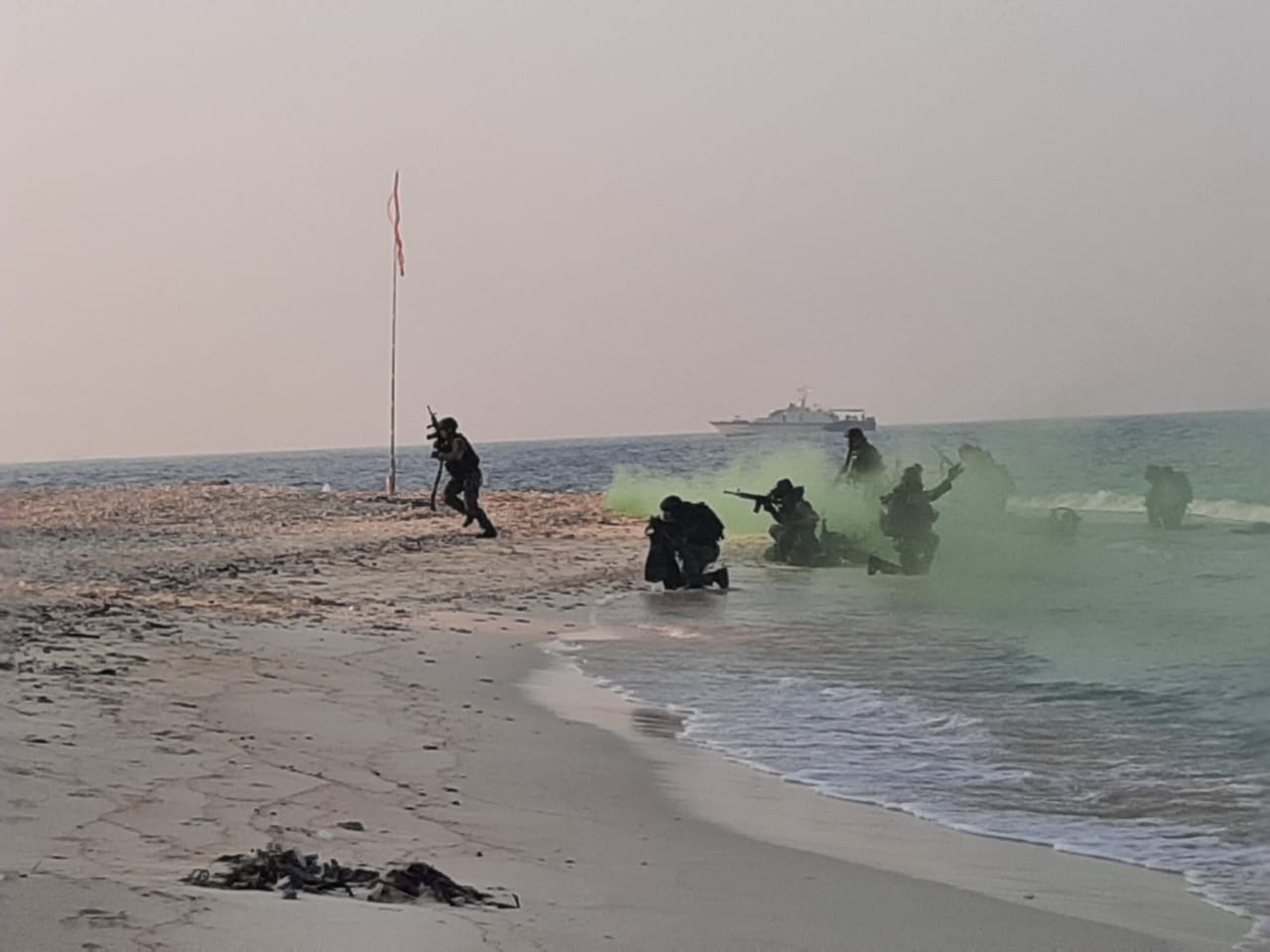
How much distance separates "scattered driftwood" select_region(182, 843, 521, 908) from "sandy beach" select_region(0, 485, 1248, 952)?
0.04 m

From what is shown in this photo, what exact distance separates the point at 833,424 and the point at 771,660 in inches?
30.5

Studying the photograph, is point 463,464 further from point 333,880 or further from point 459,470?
point 333,880

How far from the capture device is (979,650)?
4660mm

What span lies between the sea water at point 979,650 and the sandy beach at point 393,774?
0.47 ft

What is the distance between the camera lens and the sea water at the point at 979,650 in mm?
3412

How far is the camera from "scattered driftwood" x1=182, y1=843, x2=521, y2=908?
2584mm

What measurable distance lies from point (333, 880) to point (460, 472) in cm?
181

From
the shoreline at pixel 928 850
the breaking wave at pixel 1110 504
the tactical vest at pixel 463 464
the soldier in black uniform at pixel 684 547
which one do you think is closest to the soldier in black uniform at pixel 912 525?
the soldier in black uniform at pixel 684 547

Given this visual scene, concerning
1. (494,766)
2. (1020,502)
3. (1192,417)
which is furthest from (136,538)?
(1020,502)

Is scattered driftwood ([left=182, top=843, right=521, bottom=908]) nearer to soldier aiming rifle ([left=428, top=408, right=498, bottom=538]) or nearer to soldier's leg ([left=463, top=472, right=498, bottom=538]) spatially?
soldier aiming rifle ([left=428, top=408, right=498, bottom=538])

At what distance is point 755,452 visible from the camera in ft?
14.5

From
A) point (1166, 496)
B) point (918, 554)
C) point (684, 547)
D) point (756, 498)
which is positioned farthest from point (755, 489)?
point (1166, 496)

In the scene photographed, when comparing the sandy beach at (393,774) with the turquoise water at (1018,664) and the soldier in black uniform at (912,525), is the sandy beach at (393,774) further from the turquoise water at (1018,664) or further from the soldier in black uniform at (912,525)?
the soldier in black uniform at (912,525)

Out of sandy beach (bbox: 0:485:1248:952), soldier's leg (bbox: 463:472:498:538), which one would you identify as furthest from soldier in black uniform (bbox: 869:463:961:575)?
soldier's leg (bbox: 463:472:498:538)
